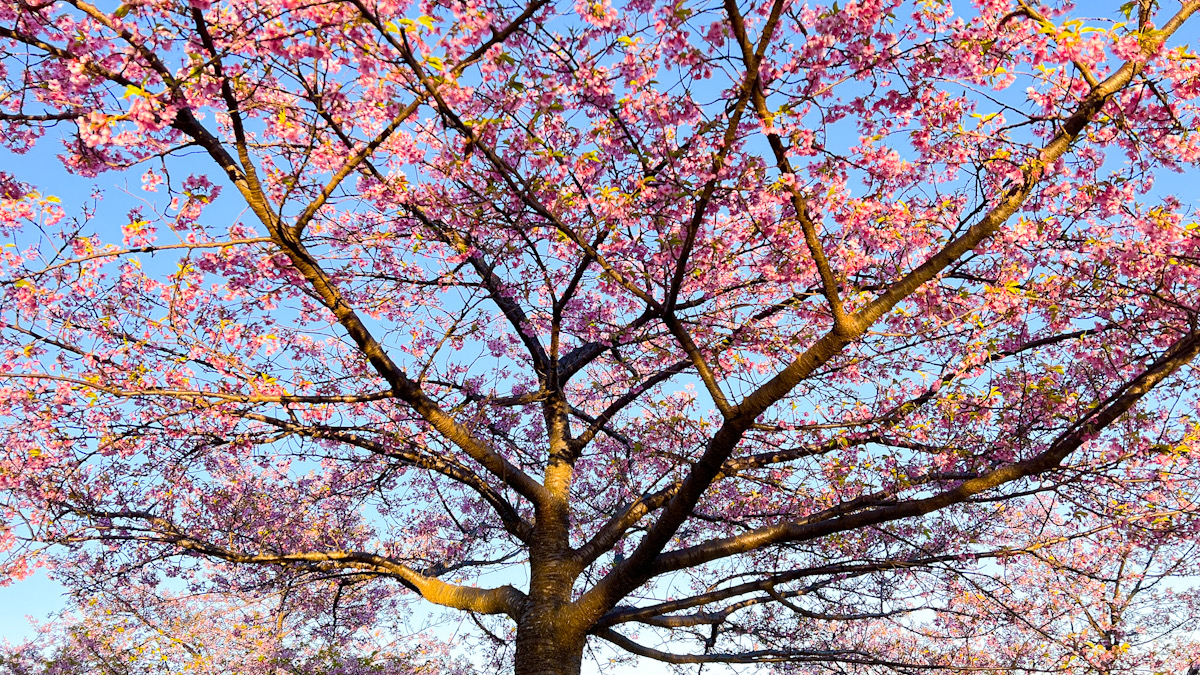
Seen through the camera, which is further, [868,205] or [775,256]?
[775,256]

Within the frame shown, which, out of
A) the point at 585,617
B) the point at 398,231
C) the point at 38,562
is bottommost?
the point at 585,617

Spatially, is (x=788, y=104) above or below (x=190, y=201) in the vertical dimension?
below

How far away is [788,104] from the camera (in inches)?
200

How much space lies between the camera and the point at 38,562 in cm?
880

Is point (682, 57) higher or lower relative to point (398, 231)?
lower

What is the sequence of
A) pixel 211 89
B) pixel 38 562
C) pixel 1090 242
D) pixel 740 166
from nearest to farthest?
1. pixel 211 89
2. pixel 740 166
3. pixel 1090 242
4. pixel 38 562

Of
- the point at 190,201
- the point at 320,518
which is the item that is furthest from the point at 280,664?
the point at 190,201

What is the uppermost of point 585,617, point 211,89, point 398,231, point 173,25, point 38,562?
point 398,231

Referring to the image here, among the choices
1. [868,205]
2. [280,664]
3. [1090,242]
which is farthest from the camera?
[280,664]

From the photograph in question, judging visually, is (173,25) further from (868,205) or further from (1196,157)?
(1196,157)

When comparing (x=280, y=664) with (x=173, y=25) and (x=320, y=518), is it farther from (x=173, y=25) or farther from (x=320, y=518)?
(x=173, y=25)

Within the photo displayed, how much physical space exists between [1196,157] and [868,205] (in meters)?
2.54

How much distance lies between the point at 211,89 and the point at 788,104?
391 centimetres

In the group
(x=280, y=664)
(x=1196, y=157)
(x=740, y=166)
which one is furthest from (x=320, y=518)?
(x=1196, y=157)
